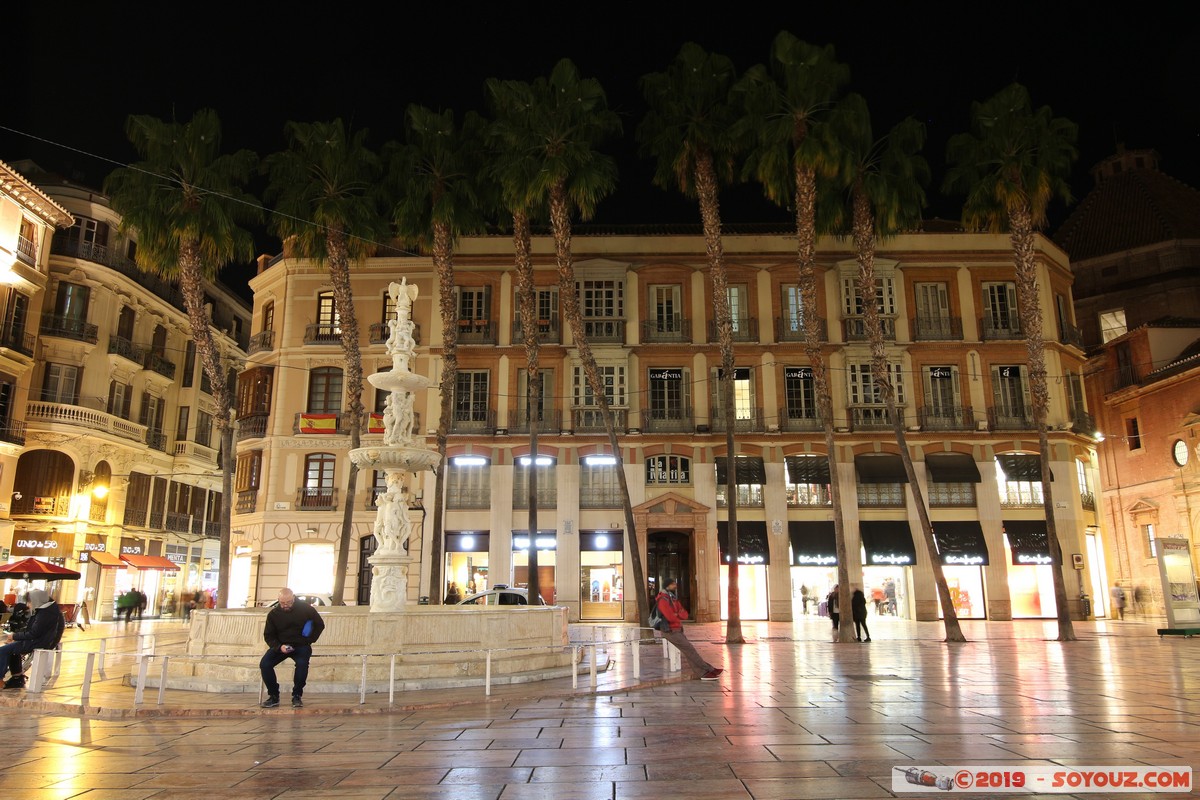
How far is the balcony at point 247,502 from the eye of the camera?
37.1m

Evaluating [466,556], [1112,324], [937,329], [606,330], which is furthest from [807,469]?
[1112,324]

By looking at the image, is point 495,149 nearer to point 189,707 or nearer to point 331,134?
point 331,134

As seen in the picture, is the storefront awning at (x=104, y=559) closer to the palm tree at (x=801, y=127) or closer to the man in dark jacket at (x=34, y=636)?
the man in dark jacket at (x=34, y=636)

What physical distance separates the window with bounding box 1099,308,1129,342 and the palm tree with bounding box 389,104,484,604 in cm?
3695

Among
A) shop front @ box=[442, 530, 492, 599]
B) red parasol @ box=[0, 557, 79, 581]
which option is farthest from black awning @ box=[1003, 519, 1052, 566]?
red parasol @ box=[0, 557, 79, 581]

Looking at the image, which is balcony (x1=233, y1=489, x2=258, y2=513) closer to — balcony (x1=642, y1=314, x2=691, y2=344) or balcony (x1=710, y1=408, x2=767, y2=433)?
balcony (x1=642, y1=314, x2=691, y2=344)

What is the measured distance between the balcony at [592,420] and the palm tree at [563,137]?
889 centimetres

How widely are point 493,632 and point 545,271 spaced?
83.4ft

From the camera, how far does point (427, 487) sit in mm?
36469

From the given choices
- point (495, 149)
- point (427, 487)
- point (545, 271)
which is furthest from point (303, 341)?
point (495, 149)

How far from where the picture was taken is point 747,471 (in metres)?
35.8

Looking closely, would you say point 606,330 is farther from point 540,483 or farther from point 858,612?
point 858,612

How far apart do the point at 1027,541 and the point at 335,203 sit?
1219 inches

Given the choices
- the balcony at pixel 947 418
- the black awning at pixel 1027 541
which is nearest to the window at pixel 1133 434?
the black awning at pixel 1027 541
